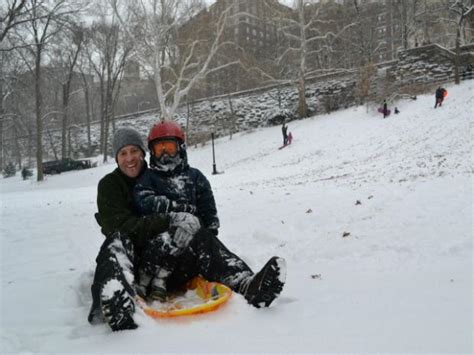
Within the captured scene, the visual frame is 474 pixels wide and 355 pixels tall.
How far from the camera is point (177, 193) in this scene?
3.19 meters

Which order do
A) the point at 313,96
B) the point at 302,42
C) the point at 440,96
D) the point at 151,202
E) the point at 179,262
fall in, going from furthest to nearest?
the point at 313,96 < the point at 302,42 < the point at 440,96 < the point at 151,202 < the point at 179,262

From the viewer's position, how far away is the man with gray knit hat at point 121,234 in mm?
2166

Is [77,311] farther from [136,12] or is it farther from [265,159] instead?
[136,12]

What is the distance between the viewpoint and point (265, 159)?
1891cm

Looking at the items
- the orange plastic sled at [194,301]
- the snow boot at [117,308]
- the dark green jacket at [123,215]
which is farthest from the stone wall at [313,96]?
the snow boot at [117,308]

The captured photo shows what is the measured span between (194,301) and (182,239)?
48 centimetres

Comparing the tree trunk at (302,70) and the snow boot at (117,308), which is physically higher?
the tree trunk at (302,70)

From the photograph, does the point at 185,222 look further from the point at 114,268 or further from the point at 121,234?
the point at 114,268

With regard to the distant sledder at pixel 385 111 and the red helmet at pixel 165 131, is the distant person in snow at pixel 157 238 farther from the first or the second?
the distant sledder at pixel 385 111

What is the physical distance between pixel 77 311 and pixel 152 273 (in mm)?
595

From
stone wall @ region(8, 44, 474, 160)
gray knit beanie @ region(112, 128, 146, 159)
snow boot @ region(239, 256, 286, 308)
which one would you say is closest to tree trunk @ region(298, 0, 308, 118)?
stone wall @ region(8, 44, 474, 160)

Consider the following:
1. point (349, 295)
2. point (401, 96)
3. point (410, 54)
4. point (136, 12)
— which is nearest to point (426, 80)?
point (410, 54)

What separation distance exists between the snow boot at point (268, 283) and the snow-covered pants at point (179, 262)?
198mm

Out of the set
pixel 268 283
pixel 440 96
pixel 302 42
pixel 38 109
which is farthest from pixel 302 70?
pixel 268 283
